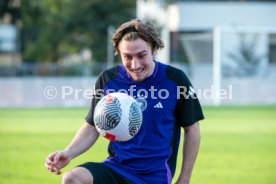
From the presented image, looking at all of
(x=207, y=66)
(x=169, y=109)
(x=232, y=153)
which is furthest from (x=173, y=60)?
(x=169, y=109)

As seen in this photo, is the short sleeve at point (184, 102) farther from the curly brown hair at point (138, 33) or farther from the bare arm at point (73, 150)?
the bare arm at point (73, 150)

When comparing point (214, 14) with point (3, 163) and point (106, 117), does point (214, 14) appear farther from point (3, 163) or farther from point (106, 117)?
point (106, 117)

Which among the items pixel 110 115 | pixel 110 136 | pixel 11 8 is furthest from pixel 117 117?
pixel 11 8

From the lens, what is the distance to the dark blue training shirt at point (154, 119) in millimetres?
5336

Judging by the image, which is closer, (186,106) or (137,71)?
(137,71)

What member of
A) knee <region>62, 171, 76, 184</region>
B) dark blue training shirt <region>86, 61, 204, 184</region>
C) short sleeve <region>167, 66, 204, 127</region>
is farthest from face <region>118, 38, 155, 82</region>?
knee <region>62, 171, 76, 184</region>

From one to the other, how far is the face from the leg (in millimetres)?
790

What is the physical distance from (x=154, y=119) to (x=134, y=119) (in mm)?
285

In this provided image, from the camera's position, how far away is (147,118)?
541 cm

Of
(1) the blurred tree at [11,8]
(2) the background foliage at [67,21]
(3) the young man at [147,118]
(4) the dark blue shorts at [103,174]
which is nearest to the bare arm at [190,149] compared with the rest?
(3) the young man at [147,118]

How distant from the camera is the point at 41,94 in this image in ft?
103

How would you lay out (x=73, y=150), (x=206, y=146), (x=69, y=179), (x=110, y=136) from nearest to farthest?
1. (x=69, y=179)
2. (x=110, y=136)
3. (x=73, y=150)
4. (x=206, y=146)

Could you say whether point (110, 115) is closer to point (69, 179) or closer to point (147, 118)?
point (147, 118)

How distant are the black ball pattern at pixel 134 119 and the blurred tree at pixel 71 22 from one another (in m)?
47.5
